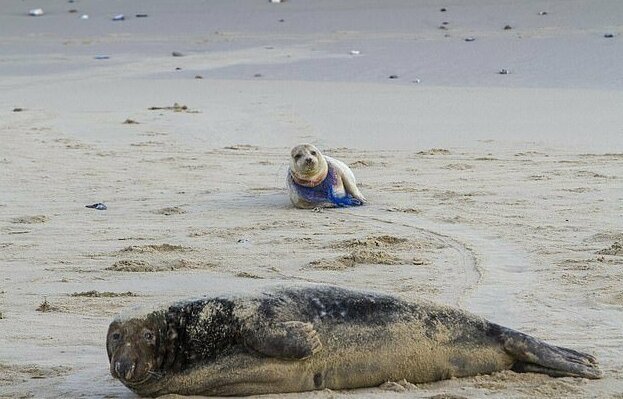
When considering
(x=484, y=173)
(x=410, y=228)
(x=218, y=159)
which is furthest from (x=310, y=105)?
(x=410, y=228)

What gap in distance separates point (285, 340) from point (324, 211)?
4668 millimetres

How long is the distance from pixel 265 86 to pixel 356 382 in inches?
518

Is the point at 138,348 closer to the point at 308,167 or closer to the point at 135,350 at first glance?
the point at 135,350

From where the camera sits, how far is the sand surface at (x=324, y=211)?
5.80 meters

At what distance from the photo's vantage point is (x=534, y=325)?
5.51 meters

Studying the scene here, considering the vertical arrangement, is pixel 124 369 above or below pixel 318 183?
above

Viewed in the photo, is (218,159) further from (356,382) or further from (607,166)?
(356,382)

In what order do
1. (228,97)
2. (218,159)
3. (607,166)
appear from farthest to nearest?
(228,97), (218,159), (607,166)

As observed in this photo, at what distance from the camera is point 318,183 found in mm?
9406

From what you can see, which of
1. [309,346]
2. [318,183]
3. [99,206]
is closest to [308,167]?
[318,183]

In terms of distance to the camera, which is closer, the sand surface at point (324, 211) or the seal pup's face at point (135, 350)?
the seal pup's face at point (135, 350)

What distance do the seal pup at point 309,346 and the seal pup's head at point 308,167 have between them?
454 centimetres

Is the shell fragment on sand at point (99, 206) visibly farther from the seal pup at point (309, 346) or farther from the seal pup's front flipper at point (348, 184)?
the seal pup at point (309, 346)

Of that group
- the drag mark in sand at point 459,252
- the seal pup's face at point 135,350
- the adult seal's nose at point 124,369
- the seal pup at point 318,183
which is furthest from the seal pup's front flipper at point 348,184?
the adult seal's nose at point 124,369
